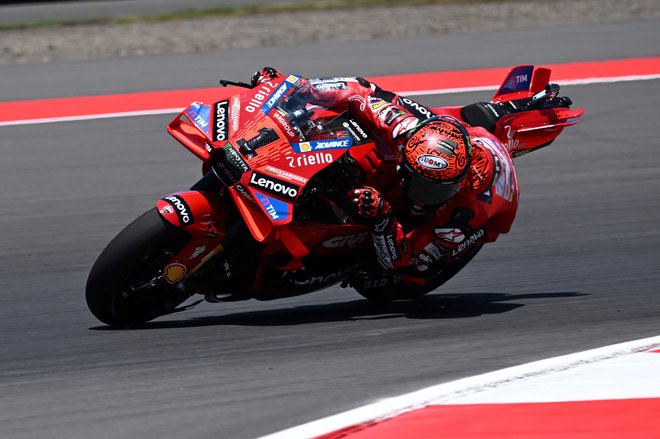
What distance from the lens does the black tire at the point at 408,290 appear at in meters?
6.21

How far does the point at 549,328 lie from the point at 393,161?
1.18 m

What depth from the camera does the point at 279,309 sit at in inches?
247

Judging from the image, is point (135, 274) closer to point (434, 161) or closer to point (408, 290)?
point (434, 161)

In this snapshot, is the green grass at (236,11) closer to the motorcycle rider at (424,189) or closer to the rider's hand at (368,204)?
the motorcycle rider at (424,189)

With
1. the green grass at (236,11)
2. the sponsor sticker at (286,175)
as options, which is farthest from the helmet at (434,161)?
the green grass at (236,11)

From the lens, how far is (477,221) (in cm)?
568

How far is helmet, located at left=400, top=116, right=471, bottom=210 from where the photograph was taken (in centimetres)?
525

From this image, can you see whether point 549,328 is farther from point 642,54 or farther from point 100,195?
point 642,54

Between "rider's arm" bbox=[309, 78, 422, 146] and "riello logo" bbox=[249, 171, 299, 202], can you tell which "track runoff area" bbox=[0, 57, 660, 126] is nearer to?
"rider's arm" bbox=[309, 78, 422, 146]

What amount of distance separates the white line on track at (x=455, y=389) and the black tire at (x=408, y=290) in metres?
1.21

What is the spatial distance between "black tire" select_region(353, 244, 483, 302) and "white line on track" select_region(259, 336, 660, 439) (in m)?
1.21

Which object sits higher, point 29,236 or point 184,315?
point 184,315

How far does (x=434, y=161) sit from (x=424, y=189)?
18 cm

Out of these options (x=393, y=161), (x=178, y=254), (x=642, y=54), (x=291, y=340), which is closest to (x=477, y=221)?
(x=393, y=161)
